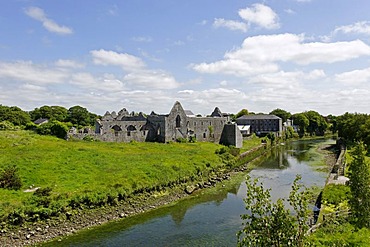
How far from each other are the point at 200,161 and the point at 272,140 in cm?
5008

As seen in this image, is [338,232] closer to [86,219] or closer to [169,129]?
[86,219]

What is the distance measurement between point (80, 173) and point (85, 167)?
2090 mm

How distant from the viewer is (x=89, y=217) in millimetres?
23266

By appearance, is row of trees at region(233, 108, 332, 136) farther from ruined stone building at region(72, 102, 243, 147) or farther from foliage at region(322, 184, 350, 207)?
foliage at region(322, 184, 350, 207)

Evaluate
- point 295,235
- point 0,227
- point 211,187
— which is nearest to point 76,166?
point 0,227

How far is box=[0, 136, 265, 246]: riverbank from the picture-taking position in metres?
19.7

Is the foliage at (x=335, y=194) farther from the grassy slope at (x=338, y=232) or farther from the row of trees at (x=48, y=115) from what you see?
the row of trees at (x=48, y=115)

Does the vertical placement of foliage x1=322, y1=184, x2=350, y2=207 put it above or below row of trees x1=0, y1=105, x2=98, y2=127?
below

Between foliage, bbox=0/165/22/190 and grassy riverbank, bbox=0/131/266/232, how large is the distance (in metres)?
0.53

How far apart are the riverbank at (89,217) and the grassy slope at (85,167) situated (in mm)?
1038

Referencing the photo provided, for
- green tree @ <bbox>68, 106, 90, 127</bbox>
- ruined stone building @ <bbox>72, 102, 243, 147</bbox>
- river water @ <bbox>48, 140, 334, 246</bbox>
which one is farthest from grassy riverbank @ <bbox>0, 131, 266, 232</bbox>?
green tree @ <bbox>68, 106, 90, 127</bbox>

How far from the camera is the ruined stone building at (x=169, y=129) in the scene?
5350 cm

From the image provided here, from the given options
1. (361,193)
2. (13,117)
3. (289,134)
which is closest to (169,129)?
(361,193)

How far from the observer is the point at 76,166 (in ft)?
103
